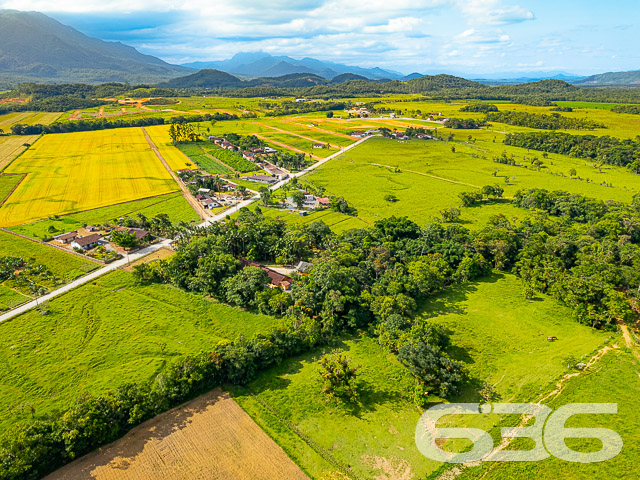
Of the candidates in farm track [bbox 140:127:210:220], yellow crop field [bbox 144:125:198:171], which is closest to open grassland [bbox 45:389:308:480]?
farm track [bbox 140:127:210:220]

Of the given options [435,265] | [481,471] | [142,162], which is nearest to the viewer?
[481,471]

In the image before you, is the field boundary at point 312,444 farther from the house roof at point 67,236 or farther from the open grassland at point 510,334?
the house roof at point 67,236

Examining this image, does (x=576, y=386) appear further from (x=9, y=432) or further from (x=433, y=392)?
(x=9, y=432)

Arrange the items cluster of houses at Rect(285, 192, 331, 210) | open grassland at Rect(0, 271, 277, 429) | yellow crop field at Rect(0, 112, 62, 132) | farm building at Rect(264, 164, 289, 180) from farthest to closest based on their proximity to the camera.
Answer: yellow crop field at Rect(0, 112, 62, 132)
farm building at Rect(264, 164, 289, 180)
cluster of houses at Rect(285, 192, 331, 210)
open grassland at Rect(0, 271, 277, 429)

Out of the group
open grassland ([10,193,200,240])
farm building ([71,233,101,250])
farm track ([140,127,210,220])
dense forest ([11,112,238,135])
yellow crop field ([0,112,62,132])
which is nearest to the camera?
farm building ([71,233,101,250])

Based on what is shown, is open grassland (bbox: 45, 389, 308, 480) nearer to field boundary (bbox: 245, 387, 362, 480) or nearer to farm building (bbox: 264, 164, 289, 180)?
field boundary (bbox: 245, 387, 362, 480)

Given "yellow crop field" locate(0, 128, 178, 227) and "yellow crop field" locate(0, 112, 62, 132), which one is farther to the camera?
"yellow crop field" locate(0, 112, 62, 132)

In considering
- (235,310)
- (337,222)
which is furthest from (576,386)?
(337,222)
